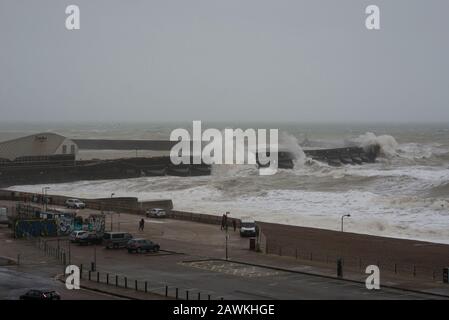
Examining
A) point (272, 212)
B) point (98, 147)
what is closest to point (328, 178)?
point (272, 212)

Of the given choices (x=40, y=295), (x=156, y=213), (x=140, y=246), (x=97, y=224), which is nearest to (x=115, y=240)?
(x=140, y=246)

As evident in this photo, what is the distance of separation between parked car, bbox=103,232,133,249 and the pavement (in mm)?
317

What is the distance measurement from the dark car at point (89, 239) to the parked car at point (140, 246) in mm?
2094

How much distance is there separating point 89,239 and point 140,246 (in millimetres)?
2749

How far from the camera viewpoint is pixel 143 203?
44.1 metres

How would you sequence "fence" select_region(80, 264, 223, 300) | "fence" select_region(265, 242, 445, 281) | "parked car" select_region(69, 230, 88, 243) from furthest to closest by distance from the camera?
"parked car" select_region(69, 230, 88, 243) < "fence" select_region(265, 242, 445, 281) < "fence" select_region(80, 264, 223, 300)

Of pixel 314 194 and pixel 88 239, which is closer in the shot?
pixel 88 239

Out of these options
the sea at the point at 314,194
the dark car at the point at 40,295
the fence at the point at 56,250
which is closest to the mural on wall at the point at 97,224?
the fence at the point at 56,250

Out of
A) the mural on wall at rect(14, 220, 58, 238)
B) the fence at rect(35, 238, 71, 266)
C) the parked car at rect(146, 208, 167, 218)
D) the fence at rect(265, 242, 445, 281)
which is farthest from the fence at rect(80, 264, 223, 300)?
the parked car at rect(146, 208, 167, 218)

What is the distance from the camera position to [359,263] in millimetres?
26406

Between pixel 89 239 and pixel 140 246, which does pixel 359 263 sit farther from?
pixel 89 239

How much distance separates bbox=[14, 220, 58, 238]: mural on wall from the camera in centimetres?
3100

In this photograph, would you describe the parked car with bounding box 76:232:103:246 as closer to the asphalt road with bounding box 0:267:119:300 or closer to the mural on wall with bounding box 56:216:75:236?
the mural on wall with bounding box 56:216:75:236
